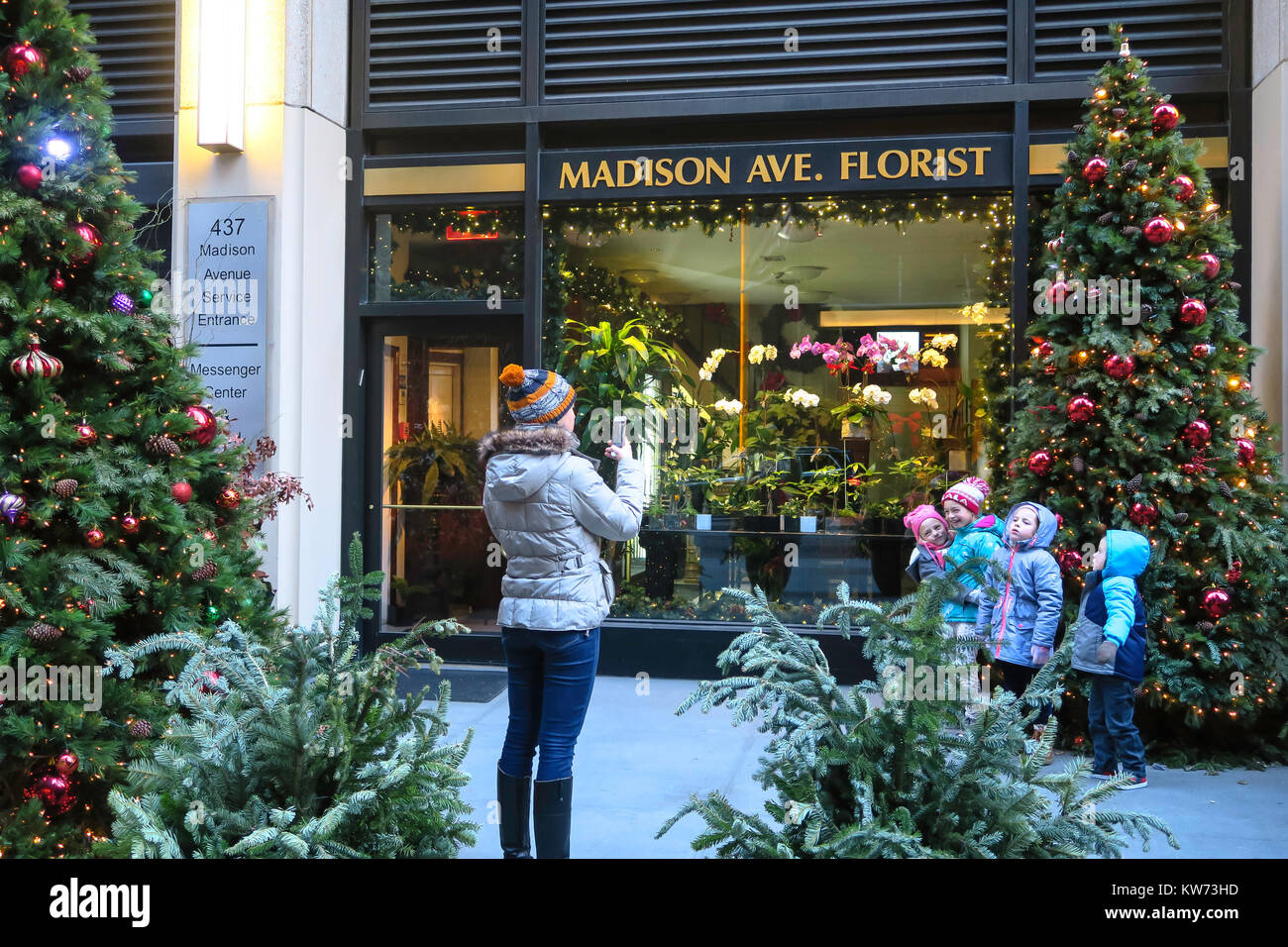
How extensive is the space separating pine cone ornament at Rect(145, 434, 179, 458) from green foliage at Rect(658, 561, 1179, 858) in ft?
8.60

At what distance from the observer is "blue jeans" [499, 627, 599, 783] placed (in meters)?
3.87

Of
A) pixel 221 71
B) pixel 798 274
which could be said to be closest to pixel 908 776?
pixel 798 274

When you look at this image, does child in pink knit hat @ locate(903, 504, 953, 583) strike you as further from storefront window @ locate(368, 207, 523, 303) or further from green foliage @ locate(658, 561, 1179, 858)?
storefront window @ locate(368, 207, 523, 303)

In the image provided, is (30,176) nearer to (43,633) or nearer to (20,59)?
(20,59)

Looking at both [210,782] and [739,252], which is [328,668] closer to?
[210,782]

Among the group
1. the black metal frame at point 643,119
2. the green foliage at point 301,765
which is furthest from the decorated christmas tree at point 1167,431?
the green foliage at point 301,765

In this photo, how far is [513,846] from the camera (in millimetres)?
3951

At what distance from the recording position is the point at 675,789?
17.9 ft

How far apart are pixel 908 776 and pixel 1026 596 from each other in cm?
346

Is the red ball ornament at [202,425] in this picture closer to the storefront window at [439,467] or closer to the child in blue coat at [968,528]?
the child in blue coat at [968,528]

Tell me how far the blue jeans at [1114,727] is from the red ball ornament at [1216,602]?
756 mm

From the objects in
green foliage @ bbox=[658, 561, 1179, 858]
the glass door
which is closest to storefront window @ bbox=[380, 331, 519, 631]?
the glass door

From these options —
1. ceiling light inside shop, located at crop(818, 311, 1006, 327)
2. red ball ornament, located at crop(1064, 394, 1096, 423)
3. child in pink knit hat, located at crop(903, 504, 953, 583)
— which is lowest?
child in pink knit hat, located at crop(903, 504, 953, 583)
